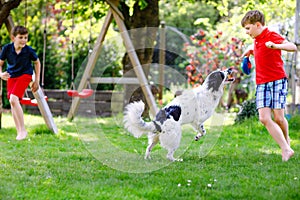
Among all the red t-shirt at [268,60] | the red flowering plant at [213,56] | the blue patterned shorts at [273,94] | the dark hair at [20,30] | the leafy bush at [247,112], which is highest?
the dark hair at [20,30]

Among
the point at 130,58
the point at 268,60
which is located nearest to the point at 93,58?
the point at 130,58

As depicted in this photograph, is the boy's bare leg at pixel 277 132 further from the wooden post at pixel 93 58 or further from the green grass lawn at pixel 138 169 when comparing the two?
the wooden post at pixel 93 58

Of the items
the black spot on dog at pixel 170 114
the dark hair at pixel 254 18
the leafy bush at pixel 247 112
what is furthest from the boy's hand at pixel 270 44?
the leafy bush at pixel 247 112

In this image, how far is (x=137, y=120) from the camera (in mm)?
4547

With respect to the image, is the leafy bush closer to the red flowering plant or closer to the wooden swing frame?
the wooden swing frame

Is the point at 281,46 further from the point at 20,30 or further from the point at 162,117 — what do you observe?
the point at 20,30

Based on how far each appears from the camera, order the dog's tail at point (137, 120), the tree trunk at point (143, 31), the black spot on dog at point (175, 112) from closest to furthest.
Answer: the dog's tail at point (137, 120)
the black spot on dog at point (175, 112)
the tree trunk at point (143, 31)

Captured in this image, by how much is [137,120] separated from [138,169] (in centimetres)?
45

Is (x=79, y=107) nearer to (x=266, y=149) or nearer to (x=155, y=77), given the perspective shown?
(x=266, y=149)

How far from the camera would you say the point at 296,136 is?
22.5 ft

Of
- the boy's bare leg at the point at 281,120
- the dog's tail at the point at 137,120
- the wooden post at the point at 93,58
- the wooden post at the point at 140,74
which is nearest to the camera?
the dog's tail at the point at 137,120

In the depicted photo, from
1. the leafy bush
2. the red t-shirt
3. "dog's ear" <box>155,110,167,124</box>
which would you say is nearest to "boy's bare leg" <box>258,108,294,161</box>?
the red t-shirt

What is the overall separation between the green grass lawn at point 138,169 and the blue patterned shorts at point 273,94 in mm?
572

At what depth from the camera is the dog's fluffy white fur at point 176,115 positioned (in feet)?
15.1
